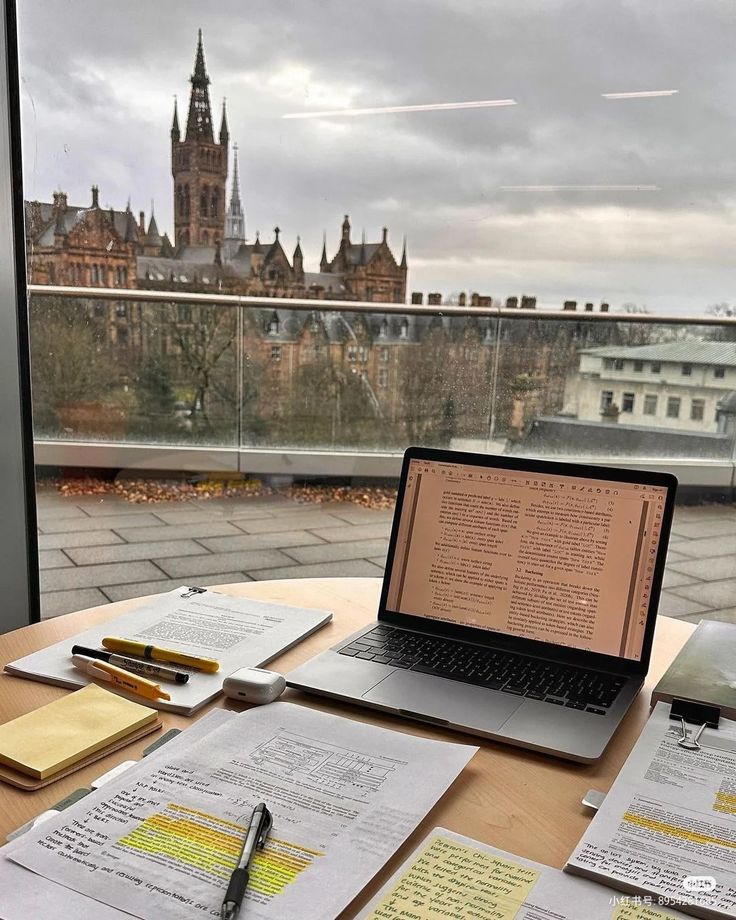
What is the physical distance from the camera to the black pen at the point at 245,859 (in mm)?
565

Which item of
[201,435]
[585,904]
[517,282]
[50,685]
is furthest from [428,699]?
[517,282]

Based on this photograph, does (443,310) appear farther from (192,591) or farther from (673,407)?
(192,591)

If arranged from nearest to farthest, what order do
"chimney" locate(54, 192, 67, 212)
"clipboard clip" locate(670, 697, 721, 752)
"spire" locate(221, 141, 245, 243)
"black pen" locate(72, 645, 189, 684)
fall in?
"clipboard clip" locate(670, 697, 721, 752), "black pen" locate(72, 645, 189, 684), "chimney" locate(54, 192, 67, 212), "spire" locate(221, 141, 245, 243)

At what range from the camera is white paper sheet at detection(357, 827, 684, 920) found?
575 mm

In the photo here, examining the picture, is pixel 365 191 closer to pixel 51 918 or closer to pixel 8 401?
pixel 8 401

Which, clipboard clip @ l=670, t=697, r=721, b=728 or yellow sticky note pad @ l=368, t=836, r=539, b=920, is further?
clipboard clip @ l=670, t=697, r=721, b=728

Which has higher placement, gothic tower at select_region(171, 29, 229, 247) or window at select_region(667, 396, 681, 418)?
gothic tower at select_region(171, 29, 229, 247)

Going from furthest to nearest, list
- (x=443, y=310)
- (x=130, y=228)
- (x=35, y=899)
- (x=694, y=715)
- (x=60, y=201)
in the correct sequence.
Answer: (x=443, y=310) < (x=130, y=228) < (x=60, y=201) < (x=694, y=715) < (x=35, y=899)

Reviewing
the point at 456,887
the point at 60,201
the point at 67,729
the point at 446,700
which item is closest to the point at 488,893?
the point at 456,887

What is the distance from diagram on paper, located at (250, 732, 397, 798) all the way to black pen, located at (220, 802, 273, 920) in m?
0.07

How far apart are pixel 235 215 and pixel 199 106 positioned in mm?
372

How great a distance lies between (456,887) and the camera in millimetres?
606

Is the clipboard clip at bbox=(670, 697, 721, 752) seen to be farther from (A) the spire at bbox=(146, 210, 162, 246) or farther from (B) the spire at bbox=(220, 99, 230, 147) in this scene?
(B) the spire at bbox=(220, 99, 230, 147)

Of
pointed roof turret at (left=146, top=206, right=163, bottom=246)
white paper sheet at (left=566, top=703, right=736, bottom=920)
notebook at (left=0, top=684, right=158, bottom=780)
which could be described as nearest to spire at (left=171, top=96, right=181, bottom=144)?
pointed roof turret at (left=146, top=206, right=163, bottom=246)
